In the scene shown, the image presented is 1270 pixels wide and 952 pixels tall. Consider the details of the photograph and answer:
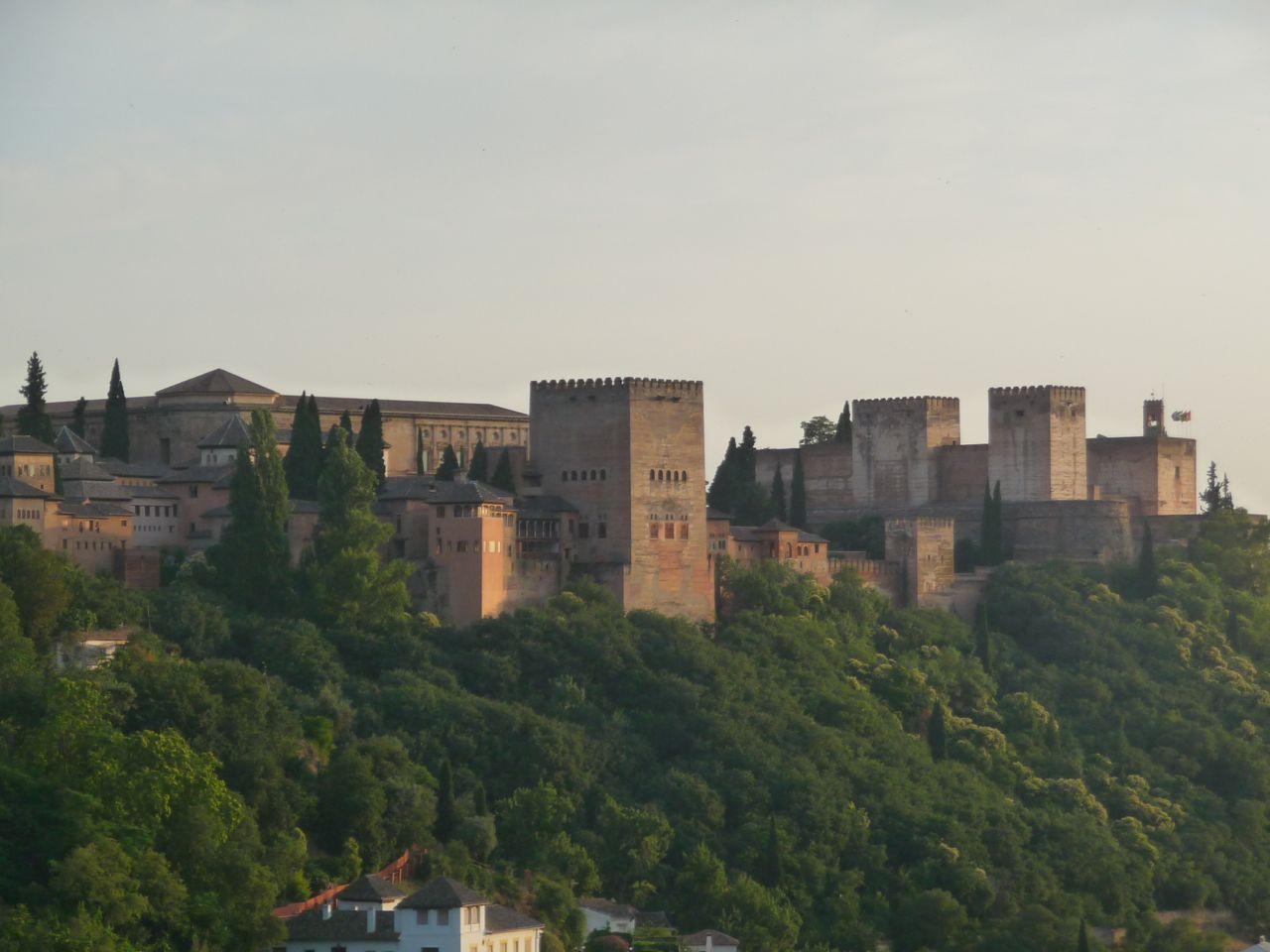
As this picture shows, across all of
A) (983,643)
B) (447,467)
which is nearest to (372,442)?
(447,467)

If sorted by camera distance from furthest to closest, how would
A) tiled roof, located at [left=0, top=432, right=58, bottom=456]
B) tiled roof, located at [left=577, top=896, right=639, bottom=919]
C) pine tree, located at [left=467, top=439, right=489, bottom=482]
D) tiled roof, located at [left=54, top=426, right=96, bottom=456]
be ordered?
1. pine tree, located at [left=467, top=439, right=489, bottom=482]
2. tiled roof, located at [left=54, top=426, right=96, bottom=456]
3. tiled roof, located at [left=0, top=432, right=58, bottom=456]
4. tiled roof, located at [left=577, top=896, right=639, bottom=919]

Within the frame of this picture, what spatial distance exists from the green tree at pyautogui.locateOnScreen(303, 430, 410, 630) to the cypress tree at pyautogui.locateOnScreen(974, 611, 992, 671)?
Result: 664 inches

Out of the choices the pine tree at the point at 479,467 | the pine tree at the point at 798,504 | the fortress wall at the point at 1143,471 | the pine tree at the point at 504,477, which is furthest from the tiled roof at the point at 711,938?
the fortress wall at the point at 1143,471

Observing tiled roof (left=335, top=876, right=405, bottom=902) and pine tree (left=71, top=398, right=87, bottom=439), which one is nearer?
tiled roof (left=335, top=876, right=405, bottom=902)

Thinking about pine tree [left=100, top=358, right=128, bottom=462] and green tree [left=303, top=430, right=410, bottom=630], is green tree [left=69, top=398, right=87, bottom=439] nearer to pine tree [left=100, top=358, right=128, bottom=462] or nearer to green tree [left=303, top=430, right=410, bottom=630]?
pine tree [left=100, top=358, right=128, bottom=462]

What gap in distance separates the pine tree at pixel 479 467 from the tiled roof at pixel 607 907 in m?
15.9

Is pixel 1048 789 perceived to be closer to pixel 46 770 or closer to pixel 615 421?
pixel 615 421

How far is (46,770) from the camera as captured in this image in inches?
2665

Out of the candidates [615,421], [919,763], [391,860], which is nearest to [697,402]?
[615,421]

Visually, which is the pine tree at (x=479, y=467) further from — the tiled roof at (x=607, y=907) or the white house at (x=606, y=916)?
the white house at (x=606, y=916)

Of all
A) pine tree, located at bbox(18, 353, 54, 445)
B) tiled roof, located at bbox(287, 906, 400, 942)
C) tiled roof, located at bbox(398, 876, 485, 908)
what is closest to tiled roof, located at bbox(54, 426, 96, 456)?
pine tree, located at bbox(18, 353, 54, 445)

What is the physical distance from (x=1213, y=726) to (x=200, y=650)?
85.3 feet

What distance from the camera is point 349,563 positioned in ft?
260

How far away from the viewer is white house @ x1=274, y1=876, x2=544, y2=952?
65.6 metres
